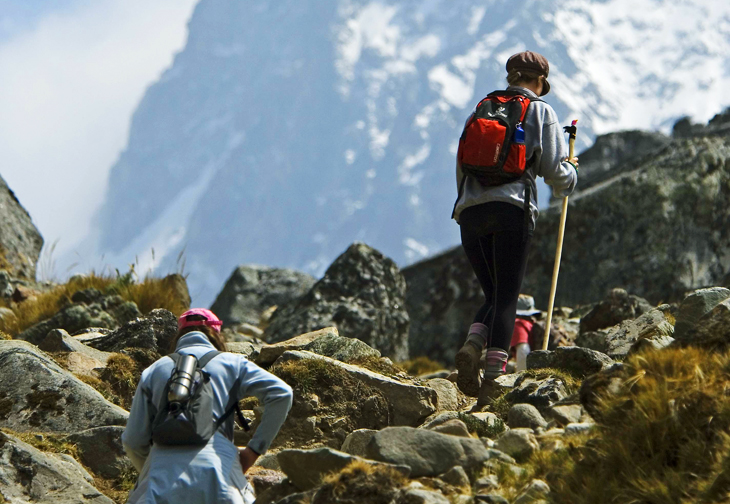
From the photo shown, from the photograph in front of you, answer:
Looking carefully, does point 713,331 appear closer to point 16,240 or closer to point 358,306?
point 358,306

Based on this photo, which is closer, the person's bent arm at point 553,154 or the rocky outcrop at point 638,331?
the person's bent arm at point 553,154

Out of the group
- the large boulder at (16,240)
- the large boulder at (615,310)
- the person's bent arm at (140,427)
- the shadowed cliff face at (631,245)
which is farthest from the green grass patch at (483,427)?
the large boulder at (16,240)

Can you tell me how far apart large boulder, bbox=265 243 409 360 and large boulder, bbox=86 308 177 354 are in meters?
3.79

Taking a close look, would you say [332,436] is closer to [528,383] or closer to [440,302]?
[528,383]

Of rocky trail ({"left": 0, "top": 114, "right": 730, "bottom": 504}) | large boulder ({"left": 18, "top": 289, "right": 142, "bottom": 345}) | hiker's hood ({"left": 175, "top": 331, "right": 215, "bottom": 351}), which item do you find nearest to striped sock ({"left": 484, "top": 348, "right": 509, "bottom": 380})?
rocky trail ({"left": 0, "top": 114, "right": 730, "bottom": 504})

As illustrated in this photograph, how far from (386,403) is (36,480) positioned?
284 centimetres

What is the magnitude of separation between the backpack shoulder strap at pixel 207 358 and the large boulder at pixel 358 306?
9221mm

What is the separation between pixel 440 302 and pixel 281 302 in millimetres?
3692

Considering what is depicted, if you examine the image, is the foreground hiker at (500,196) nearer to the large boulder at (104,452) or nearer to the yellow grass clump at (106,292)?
the large boulder at (104,452)

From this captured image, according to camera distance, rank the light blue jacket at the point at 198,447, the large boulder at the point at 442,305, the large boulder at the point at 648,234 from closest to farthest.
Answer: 1. the light blue jacket at the point at 198,447
2. the large boulder at the point at 648,234
3. the large boulder at the point at 442,305

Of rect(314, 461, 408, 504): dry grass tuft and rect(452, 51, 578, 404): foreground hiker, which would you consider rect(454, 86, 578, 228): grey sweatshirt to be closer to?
rect(452, 51, 578, 404): foreground hiker

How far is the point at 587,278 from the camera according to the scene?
56.4ft

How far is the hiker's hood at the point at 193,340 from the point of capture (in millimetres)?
5383

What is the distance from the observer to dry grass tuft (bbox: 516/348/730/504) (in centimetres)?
494
